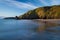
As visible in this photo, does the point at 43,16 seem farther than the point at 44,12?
No

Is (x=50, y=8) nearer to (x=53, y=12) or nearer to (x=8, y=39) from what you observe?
(x=53, y=12)

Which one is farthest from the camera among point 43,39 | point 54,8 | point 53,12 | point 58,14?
point 54,8

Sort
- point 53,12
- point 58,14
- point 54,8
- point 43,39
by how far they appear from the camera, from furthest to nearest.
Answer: point 54,8 → point 53,12 → point 58,14 → point 43,39

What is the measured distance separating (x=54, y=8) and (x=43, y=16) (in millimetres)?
30334

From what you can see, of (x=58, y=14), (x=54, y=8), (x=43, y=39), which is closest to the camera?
(x=43, y=39)

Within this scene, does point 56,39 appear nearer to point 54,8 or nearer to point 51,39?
point 51,39

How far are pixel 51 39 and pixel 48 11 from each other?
17751cm

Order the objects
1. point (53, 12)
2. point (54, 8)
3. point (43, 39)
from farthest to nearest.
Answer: point (54, 8)
point (53, 12)
point (43, 39)

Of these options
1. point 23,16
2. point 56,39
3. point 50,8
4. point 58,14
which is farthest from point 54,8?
point 56,39

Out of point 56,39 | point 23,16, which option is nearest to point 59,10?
point 23,16

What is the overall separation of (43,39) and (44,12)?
7039 inches

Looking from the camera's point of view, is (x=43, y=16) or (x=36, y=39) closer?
(x=36, y=39)

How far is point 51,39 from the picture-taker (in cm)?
1468

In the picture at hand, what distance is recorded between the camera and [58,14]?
17212cm
